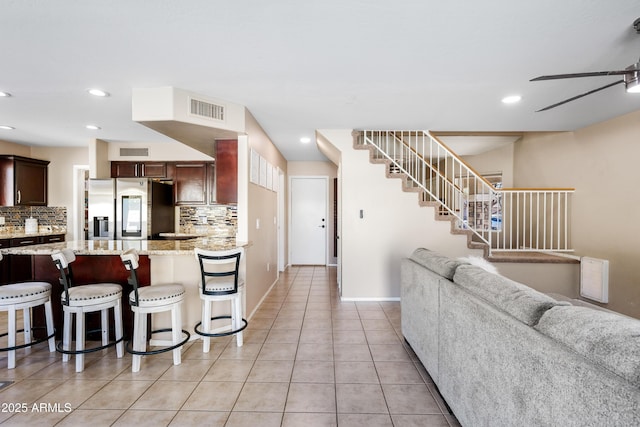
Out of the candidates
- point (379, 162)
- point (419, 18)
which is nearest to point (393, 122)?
point (379, 162)

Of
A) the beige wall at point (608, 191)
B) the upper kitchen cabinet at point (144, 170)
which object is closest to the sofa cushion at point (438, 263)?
the beige wall at point (608, 191)

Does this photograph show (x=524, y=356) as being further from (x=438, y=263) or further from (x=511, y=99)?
(x=511, y=99)

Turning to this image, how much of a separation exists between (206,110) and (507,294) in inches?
115

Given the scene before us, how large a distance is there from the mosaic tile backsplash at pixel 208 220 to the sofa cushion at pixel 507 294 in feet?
14.5

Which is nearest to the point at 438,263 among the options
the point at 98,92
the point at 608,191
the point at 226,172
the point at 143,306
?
the point at 143,306

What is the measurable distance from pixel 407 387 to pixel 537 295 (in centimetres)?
127

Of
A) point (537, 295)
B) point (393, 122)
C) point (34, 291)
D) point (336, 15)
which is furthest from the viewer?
point (393, 122)

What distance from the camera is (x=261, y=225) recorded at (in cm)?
412

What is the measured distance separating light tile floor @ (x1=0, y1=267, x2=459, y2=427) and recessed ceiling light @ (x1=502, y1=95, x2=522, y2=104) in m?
2.66

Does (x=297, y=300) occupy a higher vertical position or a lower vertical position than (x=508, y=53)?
lower

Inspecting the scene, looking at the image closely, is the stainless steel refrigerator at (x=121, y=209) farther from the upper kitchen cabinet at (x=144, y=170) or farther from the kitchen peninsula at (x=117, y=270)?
the kitchen peninsula at (x=117, y=270)

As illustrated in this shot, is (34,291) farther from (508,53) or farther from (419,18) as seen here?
(508,53)

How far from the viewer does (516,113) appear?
355cm

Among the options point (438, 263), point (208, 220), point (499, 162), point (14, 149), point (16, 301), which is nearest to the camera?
point (438, 263)
